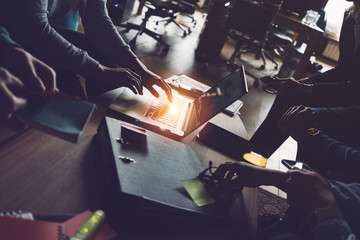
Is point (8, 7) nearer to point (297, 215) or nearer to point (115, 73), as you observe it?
point (115, 73)

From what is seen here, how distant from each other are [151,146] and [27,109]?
1.45 ft

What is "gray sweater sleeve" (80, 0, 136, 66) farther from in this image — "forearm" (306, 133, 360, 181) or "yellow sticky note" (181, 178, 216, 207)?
"forearm" (306, 133, 360, 181)

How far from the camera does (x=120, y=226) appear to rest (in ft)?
2.20

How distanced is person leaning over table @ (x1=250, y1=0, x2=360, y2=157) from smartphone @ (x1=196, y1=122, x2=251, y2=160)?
26.0 inches

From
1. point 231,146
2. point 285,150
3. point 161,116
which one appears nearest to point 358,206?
point 231,146

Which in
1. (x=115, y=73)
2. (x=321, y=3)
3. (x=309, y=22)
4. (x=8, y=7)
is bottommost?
(x=115, y=73)

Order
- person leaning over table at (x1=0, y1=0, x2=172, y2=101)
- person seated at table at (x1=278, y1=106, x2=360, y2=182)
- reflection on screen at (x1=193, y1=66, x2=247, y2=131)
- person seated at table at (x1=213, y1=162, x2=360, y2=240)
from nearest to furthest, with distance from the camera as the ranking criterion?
person seated at table at (x1=213, y1=162, x2=360, y2=240)
person leaning over table at (x1=0, y1=0, x2=172, y2=101)
reflection on screen at (x1=193, y1=66, x2=247, y2=131)
person seated at table at (x1=278, y1=106, x2=360, y2=182)

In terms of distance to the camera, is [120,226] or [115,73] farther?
[115,73]

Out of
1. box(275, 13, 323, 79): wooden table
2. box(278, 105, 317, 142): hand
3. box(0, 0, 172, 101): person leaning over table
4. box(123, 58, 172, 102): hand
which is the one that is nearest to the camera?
box(0, 0, 172, 101): person leaning over table

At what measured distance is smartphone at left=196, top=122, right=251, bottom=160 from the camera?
1213mm

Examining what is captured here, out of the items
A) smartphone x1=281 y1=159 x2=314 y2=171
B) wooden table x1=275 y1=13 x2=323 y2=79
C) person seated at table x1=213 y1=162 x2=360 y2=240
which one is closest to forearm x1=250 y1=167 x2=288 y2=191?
person seated at table x1=213 y1=162 x2=360 y2=240

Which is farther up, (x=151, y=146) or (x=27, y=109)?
(x=27, y=109)

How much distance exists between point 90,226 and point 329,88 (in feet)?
5.92

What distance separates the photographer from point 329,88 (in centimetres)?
192
